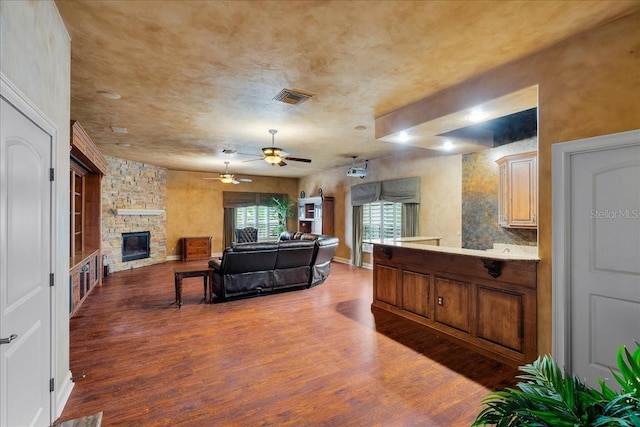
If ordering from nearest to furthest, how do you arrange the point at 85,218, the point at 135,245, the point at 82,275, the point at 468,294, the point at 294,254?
the point at 468,294
the point at 82,275
the point at 294,254
the point at 85,218
the point at 135,245

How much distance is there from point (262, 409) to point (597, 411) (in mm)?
2036

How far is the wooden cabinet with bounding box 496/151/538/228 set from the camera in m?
4.50

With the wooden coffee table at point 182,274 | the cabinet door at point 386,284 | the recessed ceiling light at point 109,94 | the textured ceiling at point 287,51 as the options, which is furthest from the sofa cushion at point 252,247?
the recessed ceiling light at point 109,94

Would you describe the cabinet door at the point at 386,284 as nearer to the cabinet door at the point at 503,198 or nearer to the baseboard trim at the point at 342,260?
the cabinet door at the point at 503,198

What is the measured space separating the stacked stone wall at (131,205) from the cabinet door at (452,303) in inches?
288

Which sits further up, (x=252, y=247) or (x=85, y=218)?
(x=85, y=218)

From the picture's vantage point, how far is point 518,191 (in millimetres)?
4672

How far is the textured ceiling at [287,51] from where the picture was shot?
218 centimetres

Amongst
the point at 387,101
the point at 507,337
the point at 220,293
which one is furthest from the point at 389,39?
the point at 220,293

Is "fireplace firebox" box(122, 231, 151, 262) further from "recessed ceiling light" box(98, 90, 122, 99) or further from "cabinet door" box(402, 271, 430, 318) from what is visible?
"cabinet door" box(402, 271, 430, 318)

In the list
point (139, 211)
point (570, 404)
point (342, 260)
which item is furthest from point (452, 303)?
point (139, 211)

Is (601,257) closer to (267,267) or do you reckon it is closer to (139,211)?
(267,267)

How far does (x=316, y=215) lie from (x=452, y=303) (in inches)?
267

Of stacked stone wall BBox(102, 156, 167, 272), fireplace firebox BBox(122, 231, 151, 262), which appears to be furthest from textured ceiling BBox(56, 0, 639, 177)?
fireplace firebox BBox(122, 231, 151, 262)
